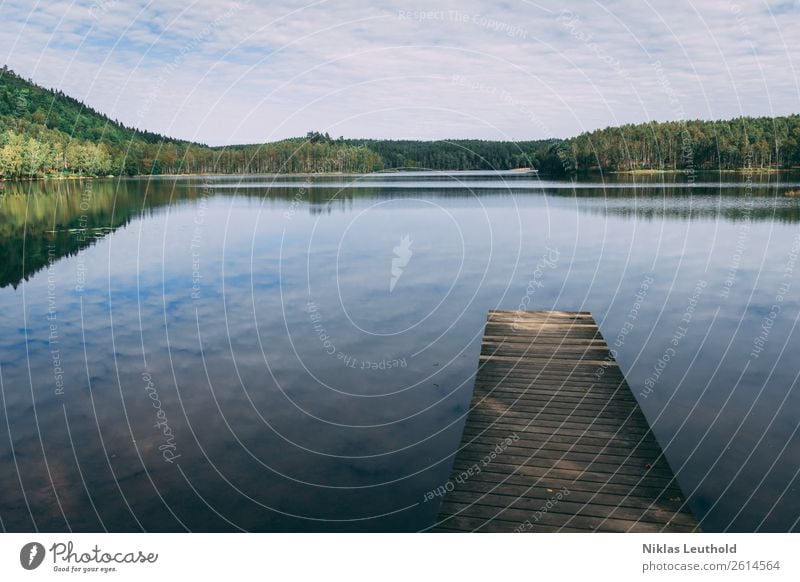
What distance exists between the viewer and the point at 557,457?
10.5 meters

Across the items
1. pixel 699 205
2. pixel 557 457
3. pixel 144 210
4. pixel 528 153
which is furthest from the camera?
pixel 528 153

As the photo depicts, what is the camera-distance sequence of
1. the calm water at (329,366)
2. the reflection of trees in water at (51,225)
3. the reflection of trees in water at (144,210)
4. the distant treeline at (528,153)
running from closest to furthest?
1. the calm water at (329,366)
2. the reflection of trees in water at (51,225)
3. the reflection of trees in water at (144,210)
4. the distant treeline at (528,153)

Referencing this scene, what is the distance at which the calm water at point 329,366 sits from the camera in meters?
11.2

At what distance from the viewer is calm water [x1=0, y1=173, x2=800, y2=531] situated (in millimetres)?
11211

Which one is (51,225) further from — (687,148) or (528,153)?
(528,153)

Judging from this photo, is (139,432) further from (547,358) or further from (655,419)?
(655,419)

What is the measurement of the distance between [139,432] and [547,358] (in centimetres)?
1012

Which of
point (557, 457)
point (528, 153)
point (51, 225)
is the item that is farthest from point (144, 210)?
point (528, 153)

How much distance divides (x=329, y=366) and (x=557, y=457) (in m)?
9.20

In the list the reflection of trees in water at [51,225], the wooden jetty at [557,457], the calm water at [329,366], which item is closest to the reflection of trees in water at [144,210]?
the reflection of trees in water at [51,225]

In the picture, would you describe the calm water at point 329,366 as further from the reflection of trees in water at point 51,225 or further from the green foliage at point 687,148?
the green foliage at point 687,148

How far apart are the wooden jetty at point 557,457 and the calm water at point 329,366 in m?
1.25

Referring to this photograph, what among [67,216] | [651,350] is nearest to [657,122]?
[67,216]

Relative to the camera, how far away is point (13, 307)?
25.4 meters
